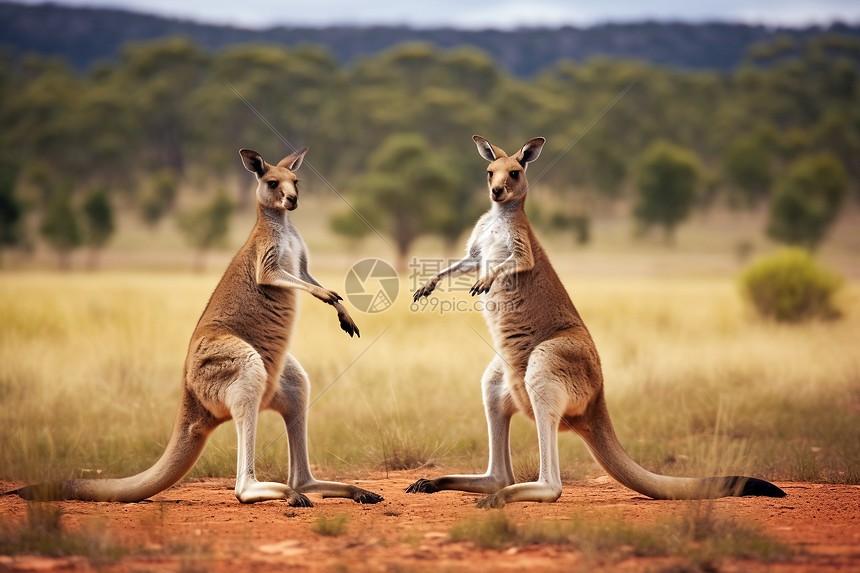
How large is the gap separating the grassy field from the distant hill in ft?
450

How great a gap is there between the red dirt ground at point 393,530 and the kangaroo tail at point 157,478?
0.10 meters

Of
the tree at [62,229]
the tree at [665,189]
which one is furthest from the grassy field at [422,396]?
the tree at [665,189]

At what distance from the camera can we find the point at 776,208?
4738 cm

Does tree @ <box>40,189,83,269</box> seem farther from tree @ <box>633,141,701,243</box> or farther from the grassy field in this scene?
tree @ <box>633,141,701,243</box>

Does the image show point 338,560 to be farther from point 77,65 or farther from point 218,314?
point 77,65

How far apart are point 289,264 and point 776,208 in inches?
1798

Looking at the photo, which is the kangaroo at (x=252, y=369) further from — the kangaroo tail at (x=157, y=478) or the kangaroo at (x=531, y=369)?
the kangaroo at (x=531, y=369)

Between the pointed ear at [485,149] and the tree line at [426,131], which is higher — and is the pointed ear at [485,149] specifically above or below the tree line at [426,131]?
below

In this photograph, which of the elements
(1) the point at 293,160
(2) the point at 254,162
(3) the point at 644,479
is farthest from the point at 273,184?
(3) the point at 644,479

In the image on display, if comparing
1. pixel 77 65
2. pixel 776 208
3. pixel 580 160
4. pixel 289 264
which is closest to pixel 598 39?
pixel 77 65

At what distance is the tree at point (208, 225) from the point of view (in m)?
43.3

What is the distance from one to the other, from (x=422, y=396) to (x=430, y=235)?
32.4 meters

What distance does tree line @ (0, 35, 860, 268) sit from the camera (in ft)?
165

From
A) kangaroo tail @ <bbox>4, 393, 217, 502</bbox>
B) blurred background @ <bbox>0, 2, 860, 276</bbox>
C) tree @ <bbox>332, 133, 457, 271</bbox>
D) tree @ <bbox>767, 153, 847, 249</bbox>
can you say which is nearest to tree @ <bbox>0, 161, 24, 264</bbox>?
blurred background @ <bbox>0, 2, 860, 276</bbox>
